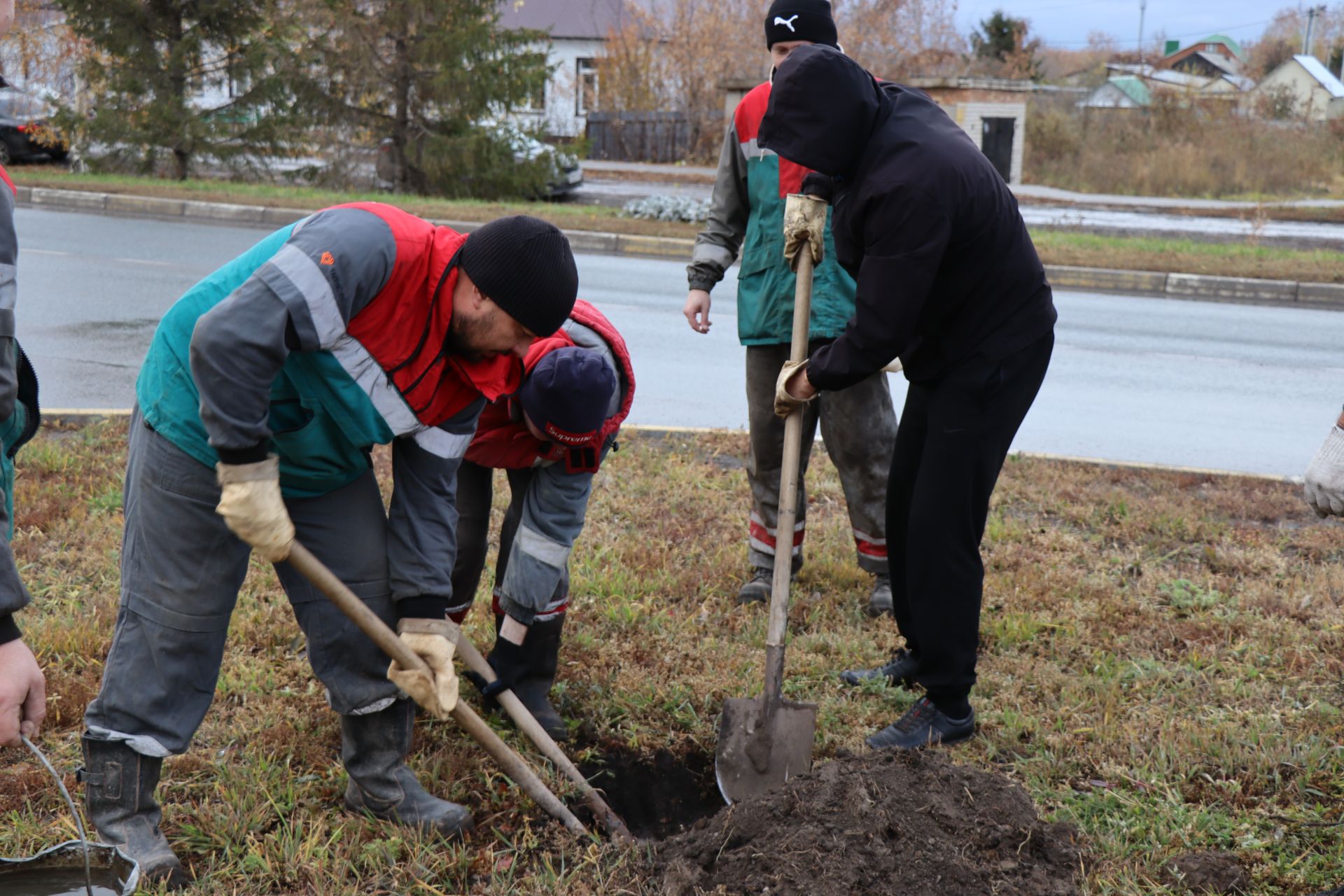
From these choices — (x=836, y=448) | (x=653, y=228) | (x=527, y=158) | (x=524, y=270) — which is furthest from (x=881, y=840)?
(x=527, y=158)

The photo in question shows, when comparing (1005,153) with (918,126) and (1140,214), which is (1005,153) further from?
(918,126)

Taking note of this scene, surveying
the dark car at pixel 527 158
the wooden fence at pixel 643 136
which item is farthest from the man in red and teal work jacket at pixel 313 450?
the wooden fence at pixel 643 136

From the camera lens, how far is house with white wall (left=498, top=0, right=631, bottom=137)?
103 ft

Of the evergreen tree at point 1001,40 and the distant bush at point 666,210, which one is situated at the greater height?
the evergreen tree at point 1001,40

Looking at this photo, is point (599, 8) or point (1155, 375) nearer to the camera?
point (1155, 375)

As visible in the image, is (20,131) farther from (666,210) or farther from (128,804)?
(128,804)

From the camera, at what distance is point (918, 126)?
2969 mm

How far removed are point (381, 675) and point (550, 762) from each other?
58cm

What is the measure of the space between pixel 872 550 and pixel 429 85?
13.3 m

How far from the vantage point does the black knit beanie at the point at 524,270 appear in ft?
7.71

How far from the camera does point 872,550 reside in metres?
4.20

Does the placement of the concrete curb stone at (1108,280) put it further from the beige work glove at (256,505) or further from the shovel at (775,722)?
the beige work glove at (256,505)

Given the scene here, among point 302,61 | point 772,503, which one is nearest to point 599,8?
point 302,61

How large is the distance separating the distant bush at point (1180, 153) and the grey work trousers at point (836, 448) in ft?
70.3
